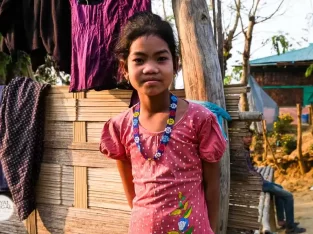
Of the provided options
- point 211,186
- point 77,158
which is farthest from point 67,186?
point 211,186

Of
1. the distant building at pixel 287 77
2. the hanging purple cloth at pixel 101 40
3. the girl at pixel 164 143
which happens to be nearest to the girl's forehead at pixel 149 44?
the girl at pixel 164 143

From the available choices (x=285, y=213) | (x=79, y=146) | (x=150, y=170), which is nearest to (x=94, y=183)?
(x=79, y=146)

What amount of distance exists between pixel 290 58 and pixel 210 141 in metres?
13.5

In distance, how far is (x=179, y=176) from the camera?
1607 millimetres

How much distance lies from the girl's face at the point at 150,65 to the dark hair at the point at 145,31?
0.02m

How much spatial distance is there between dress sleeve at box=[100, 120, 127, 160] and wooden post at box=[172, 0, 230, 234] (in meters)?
0.60

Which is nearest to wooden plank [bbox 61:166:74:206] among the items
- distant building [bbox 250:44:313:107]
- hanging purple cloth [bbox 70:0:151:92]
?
hanging purple cloth [bbox 70:0:151:92]

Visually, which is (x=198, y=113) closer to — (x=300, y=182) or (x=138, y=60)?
(x=138, y=60)

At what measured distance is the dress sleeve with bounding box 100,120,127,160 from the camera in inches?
69.7

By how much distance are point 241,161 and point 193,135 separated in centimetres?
79

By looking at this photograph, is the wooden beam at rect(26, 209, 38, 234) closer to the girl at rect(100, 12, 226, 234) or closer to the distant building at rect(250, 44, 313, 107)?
the girl at rect(100, 12, 226, 234)

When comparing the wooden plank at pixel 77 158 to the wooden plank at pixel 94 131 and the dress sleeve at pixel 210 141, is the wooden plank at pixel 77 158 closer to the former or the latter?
the wooden plank at pixel 94 131

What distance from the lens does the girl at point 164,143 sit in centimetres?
159

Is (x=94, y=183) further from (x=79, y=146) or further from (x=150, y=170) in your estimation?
(x=150, y=170)
